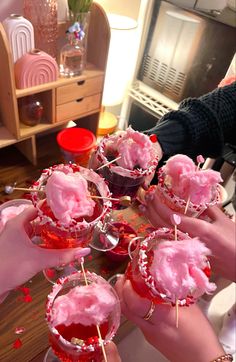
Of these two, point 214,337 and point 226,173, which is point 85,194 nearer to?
point 214,337

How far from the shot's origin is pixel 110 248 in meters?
1.03

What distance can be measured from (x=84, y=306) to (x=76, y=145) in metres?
0.92

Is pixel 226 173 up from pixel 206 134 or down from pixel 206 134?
down

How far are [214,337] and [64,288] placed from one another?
0.34m

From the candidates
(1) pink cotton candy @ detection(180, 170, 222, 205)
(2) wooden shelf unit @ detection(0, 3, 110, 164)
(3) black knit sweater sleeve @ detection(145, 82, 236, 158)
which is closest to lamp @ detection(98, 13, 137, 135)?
(2) wooden shelf unit @ detection(0, 3, 110, 164)

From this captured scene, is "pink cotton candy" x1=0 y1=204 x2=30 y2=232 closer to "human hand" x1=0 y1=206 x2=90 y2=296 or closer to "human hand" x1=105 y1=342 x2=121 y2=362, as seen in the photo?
"human hand" x1=0 y1=206 x2=90 y2=296

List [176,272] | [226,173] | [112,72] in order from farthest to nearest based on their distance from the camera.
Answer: [226,173]
[112,72]
[176,272]

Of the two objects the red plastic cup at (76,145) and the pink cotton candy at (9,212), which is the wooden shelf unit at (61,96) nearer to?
the red plastic cup at (76,145)

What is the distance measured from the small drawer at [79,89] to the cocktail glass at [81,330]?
0.93 metres

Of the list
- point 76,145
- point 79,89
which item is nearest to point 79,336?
point 76,145

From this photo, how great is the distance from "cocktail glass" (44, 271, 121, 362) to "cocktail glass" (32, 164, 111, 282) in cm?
9

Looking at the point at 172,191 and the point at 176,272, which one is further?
the point at 172,191

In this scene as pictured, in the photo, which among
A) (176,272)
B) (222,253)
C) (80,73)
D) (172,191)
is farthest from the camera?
(80,73)

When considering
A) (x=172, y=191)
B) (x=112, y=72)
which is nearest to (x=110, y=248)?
(x=172, y=191)
